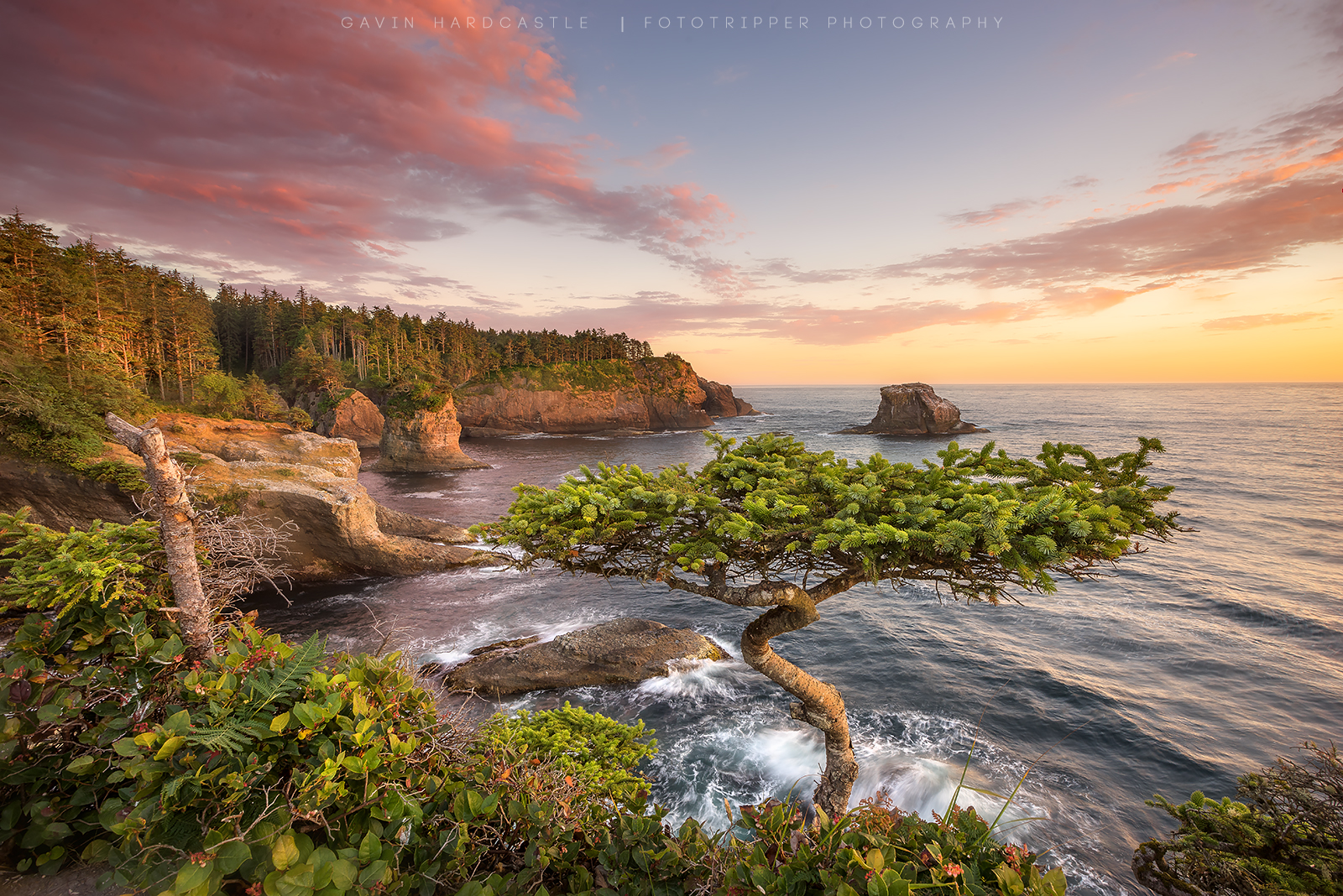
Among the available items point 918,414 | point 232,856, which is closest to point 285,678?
point 232,856

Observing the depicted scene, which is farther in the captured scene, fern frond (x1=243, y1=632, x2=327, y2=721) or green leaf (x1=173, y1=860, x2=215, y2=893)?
fern frond (x1=243, y1=632, x2=327, y2=721)

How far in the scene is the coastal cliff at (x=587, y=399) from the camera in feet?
284

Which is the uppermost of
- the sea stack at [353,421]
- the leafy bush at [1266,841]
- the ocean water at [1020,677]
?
the sea stack at [353,421]

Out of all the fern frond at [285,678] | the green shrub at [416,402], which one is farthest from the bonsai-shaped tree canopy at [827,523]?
the green shrub at [416,402]

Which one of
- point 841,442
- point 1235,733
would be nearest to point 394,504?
point 1235,733

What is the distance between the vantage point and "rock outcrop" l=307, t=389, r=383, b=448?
64.4 meters

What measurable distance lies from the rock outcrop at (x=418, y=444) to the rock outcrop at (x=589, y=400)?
25.8 meters

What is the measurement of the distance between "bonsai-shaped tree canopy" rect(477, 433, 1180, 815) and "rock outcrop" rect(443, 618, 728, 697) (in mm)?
7842

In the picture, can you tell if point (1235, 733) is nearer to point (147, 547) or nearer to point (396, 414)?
point (147, 547)

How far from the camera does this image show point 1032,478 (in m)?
7.04

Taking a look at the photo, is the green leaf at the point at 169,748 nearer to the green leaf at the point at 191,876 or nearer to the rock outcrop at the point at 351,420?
the green leaf at the point at 191,876

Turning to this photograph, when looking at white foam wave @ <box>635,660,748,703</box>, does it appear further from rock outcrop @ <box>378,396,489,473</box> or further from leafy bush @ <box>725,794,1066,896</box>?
rock outcrop @ <box>378,396,489,473</box>

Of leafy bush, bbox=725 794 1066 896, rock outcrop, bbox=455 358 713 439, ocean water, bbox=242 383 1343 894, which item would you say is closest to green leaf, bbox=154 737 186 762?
ocean water, bbox=242 383 1343 894

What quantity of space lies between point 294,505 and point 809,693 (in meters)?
22.9
